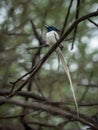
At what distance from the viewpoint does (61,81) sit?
140 inches

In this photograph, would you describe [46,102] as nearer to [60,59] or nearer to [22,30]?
[60,59]

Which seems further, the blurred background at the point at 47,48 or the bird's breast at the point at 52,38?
the blurred background at the point at 47,48

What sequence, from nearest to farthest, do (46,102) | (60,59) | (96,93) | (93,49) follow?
(60,59) → (46,102) → (96,93) → (93,49)

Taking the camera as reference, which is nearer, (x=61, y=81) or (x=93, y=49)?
(x=61, y=81)

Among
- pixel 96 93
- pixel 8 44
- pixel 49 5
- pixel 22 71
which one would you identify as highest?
pixel 49 5

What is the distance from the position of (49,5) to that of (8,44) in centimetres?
50

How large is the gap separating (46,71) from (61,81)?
178 millimetres

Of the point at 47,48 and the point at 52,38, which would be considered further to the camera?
the point at 47,48

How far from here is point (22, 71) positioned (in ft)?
11.6

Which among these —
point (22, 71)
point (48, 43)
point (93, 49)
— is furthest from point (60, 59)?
point (93, 49)

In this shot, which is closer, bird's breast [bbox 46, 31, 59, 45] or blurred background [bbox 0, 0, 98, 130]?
bird's breast [bbox 46, 31, 59, 45]

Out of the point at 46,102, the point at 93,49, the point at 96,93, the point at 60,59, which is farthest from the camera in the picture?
the point at 93,49

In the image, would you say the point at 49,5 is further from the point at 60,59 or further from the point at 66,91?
the point at 60,59

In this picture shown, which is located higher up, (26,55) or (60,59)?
(60,59)
